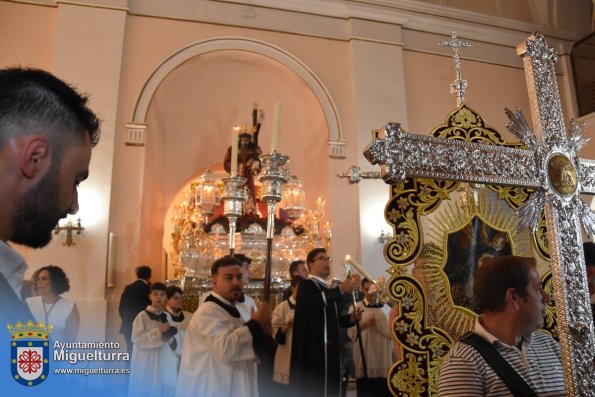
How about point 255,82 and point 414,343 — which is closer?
point 414,343

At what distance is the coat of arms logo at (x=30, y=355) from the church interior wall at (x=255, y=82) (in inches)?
218

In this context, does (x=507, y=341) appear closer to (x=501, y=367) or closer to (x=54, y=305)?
(x=501, y=367)

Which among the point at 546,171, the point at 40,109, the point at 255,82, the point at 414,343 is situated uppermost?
the point at 255,82

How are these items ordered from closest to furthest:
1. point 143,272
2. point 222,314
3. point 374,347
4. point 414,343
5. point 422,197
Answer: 1. point 414,343
2. point 422,197
3. point 222,314
4. point 374,347
5. point 143,272

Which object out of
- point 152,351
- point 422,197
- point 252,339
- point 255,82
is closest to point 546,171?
point 422,197

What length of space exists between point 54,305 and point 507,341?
139 inches

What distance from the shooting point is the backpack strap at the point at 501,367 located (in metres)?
1.54

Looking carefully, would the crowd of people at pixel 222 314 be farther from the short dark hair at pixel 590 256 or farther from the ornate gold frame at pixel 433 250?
the ornate gold frame at pixel 433 250

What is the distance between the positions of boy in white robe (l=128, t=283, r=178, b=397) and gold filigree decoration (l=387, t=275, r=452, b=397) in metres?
2.80

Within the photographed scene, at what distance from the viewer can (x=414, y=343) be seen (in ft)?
6.64

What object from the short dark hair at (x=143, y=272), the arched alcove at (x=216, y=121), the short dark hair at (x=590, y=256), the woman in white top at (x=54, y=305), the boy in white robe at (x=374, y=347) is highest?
the arched alcove at (x=216, y=121)

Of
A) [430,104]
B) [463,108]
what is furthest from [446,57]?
[463,108]

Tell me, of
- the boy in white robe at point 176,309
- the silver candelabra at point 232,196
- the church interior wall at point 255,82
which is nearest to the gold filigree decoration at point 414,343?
the silver candelabra at point 232,196

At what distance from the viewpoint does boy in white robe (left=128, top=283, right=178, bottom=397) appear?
14.3 ft
